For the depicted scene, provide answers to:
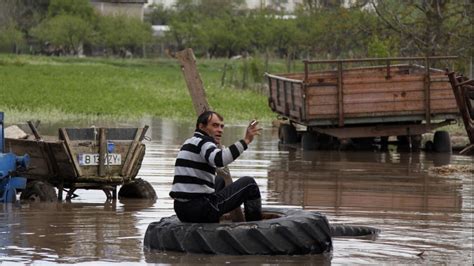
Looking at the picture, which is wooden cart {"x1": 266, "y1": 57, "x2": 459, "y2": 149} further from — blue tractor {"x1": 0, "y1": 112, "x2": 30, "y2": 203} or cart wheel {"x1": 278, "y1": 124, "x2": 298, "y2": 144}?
blue tractor {"x1": 0, "y1": 112, "x2": 30, "y2": 203}

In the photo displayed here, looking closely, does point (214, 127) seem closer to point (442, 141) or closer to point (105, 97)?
point (442, 141)

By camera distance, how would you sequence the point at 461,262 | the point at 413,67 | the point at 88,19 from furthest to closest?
the point at 88,19 → the point at 413,67 → the point at 461,262

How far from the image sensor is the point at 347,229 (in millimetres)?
15469

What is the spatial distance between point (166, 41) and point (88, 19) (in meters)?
8.35

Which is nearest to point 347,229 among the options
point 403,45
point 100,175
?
point 100,175

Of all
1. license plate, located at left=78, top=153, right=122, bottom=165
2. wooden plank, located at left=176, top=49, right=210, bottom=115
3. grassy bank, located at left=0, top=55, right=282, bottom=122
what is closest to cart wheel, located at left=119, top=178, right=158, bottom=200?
license plate, located at left=78, top=153, right=122, bottom=165

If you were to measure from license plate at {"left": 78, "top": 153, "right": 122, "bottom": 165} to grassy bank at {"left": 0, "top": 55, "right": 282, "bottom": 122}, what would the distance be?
19.1 m

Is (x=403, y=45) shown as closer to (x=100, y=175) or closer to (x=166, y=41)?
(x=100, y=175)

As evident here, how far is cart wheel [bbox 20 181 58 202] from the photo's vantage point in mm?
18594

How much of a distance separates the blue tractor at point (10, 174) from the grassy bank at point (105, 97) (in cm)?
1949

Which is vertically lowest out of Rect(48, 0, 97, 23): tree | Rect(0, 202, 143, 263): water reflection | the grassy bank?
the grassy bank

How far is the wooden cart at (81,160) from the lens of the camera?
61.2ft

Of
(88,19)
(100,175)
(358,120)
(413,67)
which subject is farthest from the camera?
(88,19)

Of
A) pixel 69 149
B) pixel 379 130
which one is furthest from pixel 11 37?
pixel 69 149
